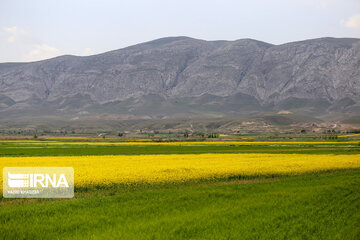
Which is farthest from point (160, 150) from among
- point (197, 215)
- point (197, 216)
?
point (197, 216)

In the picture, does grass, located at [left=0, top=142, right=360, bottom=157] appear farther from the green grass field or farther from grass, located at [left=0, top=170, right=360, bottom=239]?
grass, located at [left=0, top=170, right=360, bottom=239]

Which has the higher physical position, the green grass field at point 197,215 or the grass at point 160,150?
the green grass field at point 197,215

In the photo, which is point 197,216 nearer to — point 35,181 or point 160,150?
point 35,181

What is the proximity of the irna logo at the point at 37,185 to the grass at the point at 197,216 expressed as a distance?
1931 mm

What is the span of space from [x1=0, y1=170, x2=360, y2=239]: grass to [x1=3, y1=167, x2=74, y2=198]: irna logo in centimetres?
193

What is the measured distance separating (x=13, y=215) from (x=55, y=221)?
2.41m

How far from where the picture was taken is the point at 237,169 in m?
34.8

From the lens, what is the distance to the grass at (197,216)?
15.5 m

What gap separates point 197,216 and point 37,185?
495 inches

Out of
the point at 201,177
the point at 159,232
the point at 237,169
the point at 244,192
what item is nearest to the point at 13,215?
the point at 159,232

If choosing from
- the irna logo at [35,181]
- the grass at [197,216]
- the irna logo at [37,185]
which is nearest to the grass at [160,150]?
the irna logo at [37,185]

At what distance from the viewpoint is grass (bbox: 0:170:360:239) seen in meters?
15.5

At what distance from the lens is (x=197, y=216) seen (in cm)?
1788

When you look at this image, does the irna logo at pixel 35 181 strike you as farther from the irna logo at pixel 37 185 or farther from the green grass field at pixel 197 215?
the green grass field at pixel 197 215
